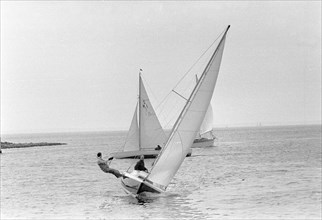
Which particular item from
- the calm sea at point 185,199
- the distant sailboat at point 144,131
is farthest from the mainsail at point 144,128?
the calm sea at point 185,199

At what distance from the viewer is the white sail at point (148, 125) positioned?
6278 cm

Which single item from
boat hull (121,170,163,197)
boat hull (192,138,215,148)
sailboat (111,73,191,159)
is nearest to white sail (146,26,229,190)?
boat hull (121,170,163,197)

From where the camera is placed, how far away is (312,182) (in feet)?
129

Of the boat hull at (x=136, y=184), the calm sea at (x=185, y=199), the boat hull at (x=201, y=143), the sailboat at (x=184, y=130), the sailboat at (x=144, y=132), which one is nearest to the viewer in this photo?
the calm sea at (x=185, y=199)

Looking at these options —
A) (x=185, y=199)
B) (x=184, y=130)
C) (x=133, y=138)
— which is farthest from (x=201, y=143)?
(x=184, y=130)

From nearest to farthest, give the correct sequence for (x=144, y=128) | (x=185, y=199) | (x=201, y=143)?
(x=185, y=199) < (x=144, y=128) < (x=201, y=143)

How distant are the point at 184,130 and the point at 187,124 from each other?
407mm

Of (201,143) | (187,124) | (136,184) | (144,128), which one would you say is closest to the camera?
(187,124)

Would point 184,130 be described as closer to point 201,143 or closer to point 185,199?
point 185,199

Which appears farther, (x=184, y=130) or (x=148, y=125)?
(x=148, y=125)

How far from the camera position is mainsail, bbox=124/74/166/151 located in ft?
206

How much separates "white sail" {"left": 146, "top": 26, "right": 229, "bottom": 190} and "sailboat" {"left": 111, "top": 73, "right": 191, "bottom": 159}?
105 feet

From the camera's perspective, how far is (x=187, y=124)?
97.1 ft

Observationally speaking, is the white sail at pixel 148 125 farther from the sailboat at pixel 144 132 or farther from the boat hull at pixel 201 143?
the boat hull at pixel 201 143
